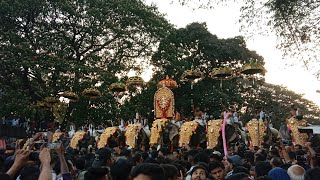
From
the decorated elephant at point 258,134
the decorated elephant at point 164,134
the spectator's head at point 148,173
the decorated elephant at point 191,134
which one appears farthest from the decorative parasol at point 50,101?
the spectator's head at point 148,173

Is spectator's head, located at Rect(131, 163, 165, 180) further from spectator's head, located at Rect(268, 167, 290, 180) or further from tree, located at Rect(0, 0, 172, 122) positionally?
tree, located at Rect(0, 0, 172, 122)

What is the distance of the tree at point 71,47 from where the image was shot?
22.0 m

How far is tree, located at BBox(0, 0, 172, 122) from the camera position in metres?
22.0

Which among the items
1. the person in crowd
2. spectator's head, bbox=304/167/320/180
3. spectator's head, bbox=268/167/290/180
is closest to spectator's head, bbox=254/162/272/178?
the person in crowd

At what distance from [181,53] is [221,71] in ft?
40.0

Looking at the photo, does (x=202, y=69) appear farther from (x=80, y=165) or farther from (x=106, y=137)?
(x=80, y=165)

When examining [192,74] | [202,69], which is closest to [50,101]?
[192,74]

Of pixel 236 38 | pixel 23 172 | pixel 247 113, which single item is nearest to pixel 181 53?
pixel 236 38

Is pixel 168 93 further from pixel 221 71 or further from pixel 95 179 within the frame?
pixel 95 179

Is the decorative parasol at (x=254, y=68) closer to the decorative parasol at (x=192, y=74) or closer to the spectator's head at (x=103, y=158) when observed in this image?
the decorative parasol at (x=192, y=74)

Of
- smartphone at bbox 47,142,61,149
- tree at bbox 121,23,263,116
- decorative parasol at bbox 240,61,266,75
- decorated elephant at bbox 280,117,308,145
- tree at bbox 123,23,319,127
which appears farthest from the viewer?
tree at bbox 121,23,263,116

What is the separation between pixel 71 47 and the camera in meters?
24.9

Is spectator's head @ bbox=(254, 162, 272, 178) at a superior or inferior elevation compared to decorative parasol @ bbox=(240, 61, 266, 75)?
inferior

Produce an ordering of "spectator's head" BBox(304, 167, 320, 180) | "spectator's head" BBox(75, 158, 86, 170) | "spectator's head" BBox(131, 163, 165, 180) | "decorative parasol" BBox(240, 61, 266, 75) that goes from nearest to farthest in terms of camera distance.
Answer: "spectator's head" BBox(131, 163, 165, 180) → "spectator's head" BBox(304, 167, 320, 180) → "spectator's head" BBox(75, 158, 86, 170) → "decorative parasol" BBox(240, 61, 266, 75)
